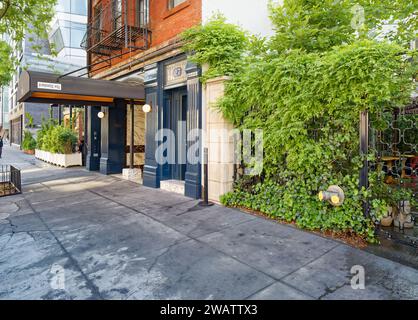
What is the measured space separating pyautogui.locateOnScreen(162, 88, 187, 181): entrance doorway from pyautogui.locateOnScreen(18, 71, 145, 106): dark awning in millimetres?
1421

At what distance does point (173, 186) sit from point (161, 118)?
2.57 meters

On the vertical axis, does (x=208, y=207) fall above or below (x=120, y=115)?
below

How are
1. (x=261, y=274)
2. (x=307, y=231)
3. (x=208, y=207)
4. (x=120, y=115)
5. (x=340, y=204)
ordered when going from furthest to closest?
(x=120, y=115) < (x=208, y=207) < (x=307, y=231) < (x=340, y=204) < (x=261, y=274)

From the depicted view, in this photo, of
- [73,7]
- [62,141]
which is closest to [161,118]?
[62,141]

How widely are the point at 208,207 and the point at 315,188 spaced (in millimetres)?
2900

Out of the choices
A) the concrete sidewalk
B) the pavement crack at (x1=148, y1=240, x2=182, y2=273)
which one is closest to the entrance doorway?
the concrete sidewalk

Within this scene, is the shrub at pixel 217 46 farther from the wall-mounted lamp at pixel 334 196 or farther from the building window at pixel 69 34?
the building window at pixel 69 34

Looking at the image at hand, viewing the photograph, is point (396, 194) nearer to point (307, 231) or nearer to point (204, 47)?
point (307, 231)

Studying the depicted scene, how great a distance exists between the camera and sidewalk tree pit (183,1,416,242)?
4.74 meters

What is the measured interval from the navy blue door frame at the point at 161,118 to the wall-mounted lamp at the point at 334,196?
392cm

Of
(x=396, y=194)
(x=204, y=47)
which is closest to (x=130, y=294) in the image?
(x=396, y=194)

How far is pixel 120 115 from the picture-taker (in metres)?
13.4

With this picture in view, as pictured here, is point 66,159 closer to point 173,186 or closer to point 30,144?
point 173,186
